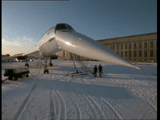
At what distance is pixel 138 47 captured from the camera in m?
30.1

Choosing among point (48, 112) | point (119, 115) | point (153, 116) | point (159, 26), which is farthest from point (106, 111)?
point (159, 26)

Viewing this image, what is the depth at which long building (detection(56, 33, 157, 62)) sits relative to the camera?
2751 centimetres

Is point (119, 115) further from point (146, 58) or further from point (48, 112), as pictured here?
point (146, 58)

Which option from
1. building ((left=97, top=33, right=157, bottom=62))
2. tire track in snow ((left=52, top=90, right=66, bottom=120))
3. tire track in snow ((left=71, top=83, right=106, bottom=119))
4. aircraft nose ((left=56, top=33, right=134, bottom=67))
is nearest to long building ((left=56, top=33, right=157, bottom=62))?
building ((left=97, top=33, right=157, bottom=62))

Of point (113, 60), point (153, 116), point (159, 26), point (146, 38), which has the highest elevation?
point (146, 38)

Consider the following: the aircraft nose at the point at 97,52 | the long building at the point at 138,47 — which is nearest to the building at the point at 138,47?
the long building at the point at 138,47

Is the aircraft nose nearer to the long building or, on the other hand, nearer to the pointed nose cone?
the pointed nose cone

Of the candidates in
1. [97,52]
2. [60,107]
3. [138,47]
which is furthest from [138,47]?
[60,107]

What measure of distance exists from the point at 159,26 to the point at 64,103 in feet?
10.4

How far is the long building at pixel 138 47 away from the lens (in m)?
27.5

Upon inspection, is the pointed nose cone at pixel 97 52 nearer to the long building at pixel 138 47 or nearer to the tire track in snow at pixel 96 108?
the tire track in snow at pixel 96 108

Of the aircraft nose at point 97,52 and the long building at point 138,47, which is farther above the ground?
the long building at point 138,47

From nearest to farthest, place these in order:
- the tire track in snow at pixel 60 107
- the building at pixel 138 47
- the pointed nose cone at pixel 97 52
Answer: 1. the tire track in snow at pixel 60 107
2. the pointed nose cone at pixel 97 52
3. the building at pixel 138 47

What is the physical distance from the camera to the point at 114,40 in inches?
1396
